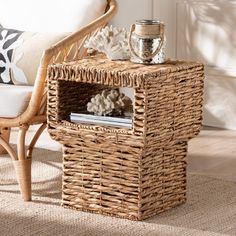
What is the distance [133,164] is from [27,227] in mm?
406

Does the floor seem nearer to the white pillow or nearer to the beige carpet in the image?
the beige carpet

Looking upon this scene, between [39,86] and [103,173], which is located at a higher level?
[39,86]

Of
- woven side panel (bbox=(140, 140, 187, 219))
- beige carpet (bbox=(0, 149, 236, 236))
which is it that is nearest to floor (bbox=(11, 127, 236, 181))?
beige carpet (bbox=(0, 149, 236, 236))

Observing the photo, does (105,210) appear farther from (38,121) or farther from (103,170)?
(38,121)

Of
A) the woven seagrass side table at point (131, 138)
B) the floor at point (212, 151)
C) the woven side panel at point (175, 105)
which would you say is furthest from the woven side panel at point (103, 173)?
the floor at point (212, 151)

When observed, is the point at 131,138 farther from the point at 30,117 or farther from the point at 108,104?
the point at 30,117

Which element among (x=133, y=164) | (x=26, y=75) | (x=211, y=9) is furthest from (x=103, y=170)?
(x=211, y=9)

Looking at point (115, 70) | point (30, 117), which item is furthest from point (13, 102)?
point (115, 70)

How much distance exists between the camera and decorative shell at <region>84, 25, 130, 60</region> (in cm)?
298

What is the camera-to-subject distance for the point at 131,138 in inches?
108

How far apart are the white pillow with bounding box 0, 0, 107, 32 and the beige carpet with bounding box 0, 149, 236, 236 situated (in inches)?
25.8

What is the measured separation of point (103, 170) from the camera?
2.87m

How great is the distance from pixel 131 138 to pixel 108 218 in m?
0.31

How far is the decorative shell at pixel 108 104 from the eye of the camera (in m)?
2.85
